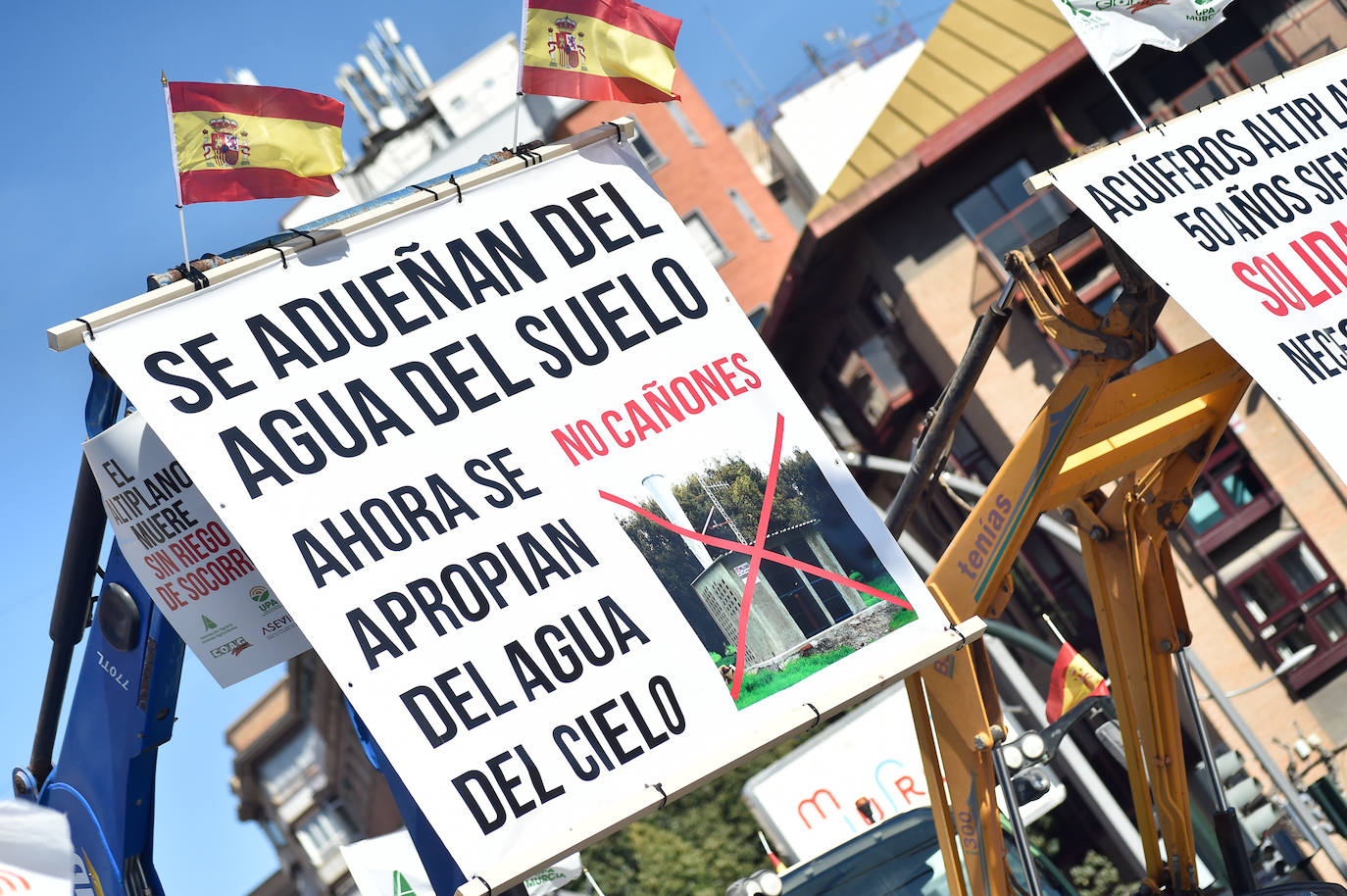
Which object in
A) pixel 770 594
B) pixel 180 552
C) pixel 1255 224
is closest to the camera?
pixel 770 594

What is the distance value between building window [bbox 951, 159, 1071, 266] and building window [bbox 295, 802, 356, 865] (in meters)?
38.5

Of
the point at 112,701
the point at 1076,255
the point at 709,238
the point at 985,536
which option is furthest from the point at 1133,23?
the point at 709,238

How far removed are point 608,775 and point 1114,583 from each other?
18.3 feet

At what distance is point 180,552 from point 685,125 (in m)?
37.8

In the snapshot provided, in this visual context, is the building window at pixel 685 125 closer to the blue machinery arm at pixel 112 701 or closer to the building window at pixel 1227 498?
the building window at pixel 1227 498

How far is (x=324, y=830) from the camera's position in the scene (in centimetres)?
5059

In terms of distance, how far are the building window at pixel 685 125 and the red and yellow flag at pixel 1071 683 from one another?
32497mm

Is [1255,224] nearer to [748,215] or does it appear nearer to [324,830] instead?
[748,215]

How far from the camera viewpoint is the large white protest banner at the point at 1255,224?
742 cm

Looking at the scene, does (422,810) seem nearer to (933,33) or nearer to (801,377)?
(933,33)

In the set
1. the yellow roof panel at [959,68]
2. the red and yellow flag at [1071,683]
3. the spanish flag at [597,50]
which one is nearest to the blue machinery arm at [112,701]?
the spanish flag at [597,50]

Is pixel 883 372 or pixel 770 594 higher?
pixel 883 372

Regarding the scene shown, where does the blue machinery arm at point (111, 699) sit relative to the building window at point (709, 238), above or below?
below

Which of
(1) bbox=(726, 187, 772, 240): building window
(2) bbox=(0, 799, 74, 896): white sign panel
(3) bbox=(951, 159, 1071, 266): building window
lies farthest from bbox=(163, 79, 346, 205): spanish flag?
(1) bbox=(726, 187, 772, 240): building window
